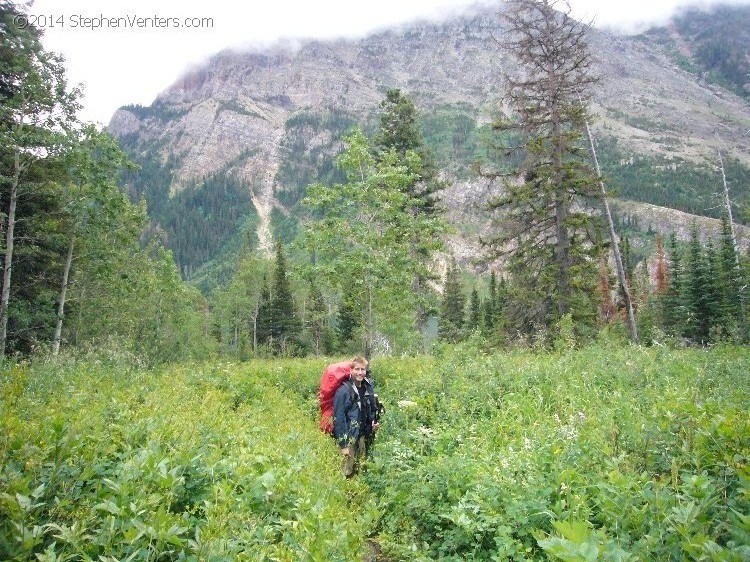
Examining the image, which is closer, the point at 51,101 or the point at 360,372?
the point at 360,372

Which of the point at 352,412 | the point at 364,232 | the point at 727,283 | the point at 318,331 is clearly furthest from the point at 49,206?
the point at 727,283

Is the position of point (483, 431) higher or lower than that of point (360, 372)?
lower

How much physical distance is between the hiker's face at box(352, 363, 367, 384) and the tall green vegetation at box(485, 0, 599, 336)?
11659 millimetres

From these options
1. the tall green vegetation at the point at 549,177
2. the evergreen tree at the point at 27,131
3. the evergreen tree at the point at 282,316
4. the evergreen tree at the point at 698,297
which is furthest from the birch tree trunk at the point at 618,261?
the evergreen tree at the point at 282,316

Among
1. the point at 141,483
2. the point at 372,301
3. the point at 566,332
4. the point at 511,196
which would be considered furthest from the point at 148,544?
the point at 511,196

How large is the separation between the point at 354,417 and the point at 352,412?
0.09m

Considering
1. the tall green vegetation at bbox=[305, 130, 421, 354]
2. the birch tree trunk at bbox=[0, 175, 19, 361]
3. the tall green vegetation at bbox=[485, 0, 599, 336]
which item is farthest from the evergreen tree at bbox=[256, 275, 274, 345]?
the tall green vegetation at bbox=[305, 130, 421, 354]

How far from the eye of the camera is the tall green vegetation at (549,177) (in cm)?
1822

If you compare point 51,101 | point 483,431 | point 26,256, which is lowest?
point 483,431

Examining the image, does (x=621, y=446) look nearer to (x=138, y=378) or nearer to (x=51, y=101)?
(x=138, y=378)

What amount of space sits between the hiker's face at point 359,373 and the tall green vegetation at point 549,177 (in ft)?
38.3

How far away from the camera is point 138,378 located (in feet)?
28.2

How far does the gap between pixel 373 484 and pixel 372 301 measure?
25.0ft

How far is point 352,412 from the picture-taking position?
7.77m
